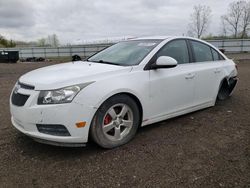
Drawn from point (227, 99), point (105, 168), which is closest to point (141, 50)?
point (105, 168)

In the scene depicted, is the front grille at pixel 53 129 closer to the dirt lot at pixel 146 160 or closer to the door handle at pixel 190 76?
the dirt lot at pixel 146 160

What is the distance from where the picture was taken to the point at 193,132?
12.1 ft

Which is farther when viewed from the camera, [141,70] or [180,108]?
[180,108]

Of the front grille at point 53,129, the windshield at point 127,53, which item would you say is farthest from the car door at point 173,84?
the front grille at point 53,129

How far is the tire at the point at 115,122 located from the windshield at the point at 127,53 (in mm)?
664

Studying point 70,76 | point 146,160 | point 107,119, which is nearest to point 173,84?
point 107,119

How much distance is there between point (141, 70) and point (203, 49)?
1.84 m

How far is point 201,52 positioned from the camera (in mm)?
4461

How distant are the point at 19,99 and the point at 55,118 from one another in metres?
0.61

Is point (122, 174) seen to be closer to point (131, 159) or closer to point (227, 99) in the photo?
point (131, 159)

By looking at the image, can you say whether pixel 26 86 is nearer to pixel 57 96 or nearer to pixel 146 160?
pixel 57 96

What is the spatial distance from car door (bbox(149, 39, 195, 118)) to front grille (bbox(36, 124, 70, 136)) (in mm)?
1332

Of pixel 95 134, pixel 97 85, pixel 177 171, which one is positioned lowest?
pixel 177 171

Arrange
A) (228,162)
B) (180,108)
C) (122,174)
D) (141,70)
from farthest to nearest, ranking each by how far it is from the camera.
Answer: (180,108) → (141,70) → (228,162) → (122,174)
